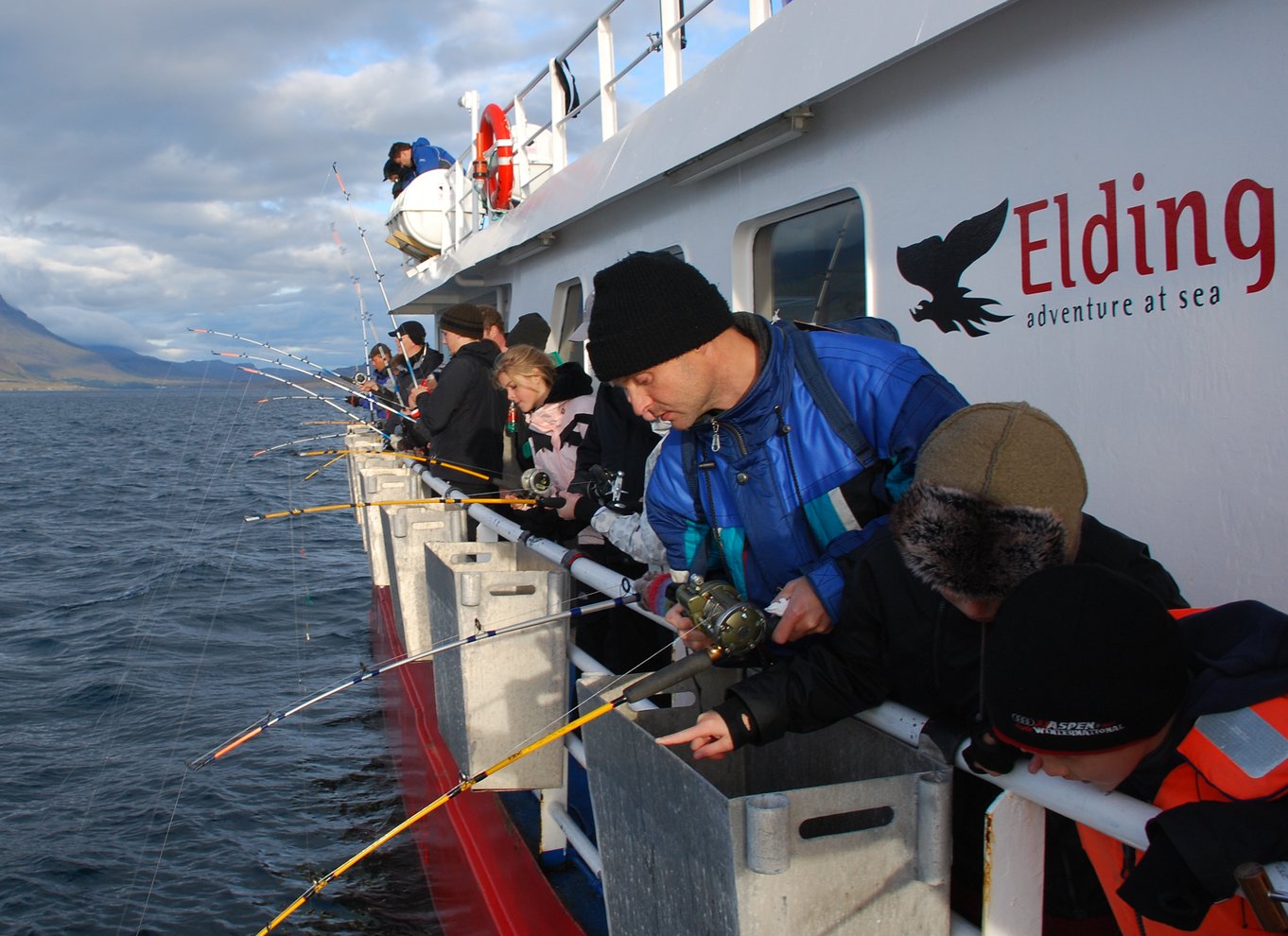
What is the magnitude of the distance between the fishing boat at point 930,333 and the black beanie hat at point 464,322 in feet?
5.79

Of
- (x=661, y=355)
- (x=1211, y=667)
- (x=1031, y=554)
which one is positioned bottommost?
(x=1211, y=667)

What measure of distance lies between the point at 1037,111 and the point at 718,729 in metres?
2.40

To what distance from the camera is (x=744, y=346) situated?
255cm

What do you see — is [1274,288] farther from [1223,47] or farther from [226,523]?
[226,523]

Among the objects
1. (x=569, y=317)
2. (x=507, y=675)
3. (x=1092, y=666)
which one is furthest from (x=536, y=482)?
(x=569, y=317)

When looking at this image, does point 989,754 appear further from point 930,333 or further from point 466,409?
point 466,409

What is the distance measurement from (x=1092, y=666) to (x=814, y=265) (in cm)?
365

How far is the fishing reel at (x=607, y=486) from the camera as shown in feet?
13.4

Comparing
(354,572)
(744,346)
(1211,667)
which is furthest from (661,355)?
(354,572)

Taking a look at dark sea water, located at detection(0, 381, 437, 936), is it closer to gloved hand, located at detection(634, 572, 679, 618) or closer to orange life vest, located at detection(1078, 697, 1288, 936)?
gloved hand, located at detection(634, 572, 679, 618)

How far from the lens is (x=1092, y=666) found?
1525 millimetres

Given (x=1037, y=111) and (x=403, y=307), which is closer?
(x=1037, y=111)

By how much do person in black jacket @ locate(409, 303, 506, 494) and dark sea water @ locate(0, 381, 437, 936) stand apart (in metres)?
2.12

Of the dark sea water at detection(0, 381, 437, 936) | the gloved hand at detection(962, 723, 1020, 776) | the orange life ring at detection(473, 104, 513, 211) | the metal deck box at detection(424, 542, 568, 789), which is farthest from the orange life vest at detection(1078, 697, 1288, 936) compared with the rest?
the orange life ring at detection(473, 104, 513, 211)
